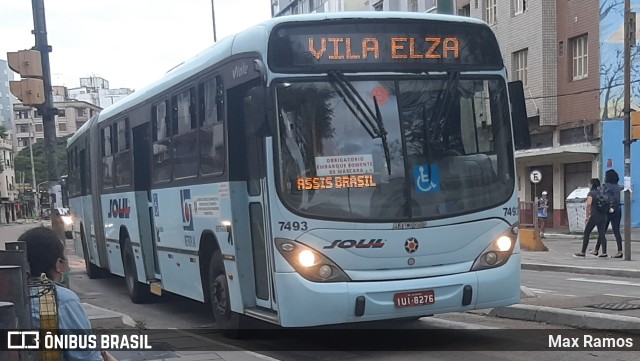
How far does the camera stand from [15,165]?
382 feet

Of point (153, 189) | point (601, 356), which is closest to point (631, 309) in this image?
point (601, 356)

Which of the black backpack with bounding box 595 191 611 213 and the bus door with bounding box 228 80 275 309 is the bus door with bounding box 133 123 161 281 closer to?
the bus door with bounding box 228 80 275 309

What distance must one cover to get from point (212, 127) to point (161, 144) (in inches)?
92.4

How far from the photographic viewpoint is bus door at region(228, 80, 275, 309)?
23.9 ft

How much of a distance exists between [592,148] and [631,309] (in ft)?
70.6

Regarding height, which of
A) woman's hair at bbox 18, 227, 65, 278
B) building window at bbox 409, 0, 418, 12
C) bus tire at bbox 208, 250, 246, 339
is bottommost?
bus tire at bbox 208, 250, 246, 339

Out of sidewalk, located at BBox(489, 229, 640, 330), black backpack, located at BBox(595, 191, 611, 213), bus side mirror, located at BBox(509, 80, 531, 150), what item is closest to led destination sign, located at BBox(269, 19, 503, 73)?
bus side mirror, located at BBox(509, 80, 531, 150)

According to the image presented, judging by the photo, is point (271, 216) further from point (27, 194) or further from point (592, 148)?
point (27, 194)

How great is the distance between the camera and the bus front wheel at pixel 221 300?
8656 millimetres

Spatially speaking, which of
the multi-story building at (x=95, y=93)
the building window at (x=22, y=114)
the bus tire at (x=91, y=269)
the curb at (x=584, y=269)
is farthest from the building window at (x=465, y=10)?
the building window at (x=22, y=114)

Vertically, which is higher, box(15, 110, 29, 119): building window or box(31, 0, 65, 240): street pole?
box(15, 110, 29, 119): building window

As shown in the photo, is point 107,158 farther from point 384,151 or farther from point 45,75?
point 384,151

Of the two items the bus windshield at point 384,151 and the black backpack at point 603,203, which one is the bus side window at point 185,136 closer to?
the bus windshield at point 384,151

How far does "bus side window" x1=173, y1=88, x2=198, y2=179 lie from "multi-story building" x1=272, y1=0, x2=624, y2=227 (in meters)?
22.7
